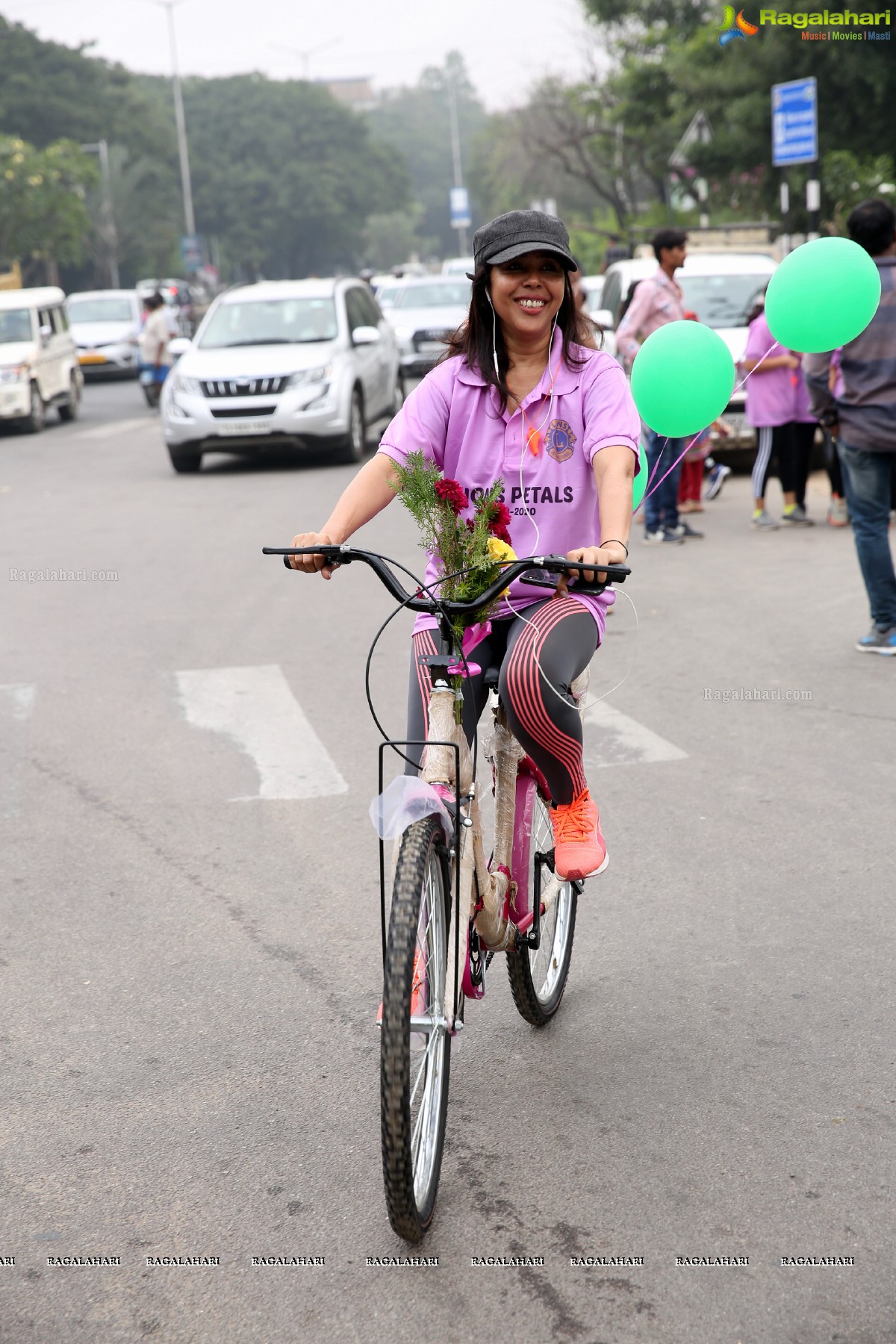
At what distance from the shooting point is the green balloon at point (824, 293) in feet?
14.7

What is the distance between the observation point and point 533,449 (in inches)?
130

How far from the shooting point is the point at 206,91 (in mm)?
91562

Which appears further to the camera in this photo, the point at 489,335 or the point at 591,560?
the point at 489,335

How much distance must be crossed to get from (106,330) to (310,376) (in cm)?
1695

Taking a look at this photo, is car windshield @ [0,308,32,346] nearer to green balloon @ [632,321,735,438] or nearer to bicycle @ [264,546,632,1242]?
green balloon @ [632,321,735,438]

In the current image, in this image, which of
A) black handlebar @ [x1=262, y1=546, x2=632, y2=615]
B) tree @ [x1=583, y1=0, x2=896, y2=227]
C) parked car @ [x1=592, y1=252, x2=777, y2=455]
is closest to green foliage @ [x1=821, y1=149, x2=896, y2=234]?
tree @ [x1=583, y1=0, x2=896, y2=227]

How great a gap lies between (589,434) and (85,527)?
30.8 feet

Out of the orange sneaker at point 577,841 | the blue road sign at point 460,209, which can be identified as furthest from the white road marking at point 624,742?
the blue road sign at point 460,209

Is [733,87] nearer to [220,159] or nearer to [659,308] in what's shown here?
[659,308]

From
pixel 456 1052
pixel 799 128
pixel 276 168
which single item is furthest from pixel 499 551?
pixel 276 168

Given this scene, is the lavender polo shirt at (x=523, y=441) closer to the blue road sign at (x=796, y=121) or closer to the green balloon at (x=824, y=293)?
the green balloon at (x=824, y=293)

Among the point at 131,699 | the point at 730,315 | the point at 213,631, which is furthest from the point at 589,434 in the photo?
the point at 730,315

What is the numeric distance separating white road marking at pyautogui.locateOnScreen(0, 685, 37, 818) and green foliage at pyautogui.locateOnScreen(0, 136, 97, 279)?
150 feet

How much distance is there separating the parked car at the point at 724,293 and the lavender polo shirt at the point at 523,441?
9.87 meters
